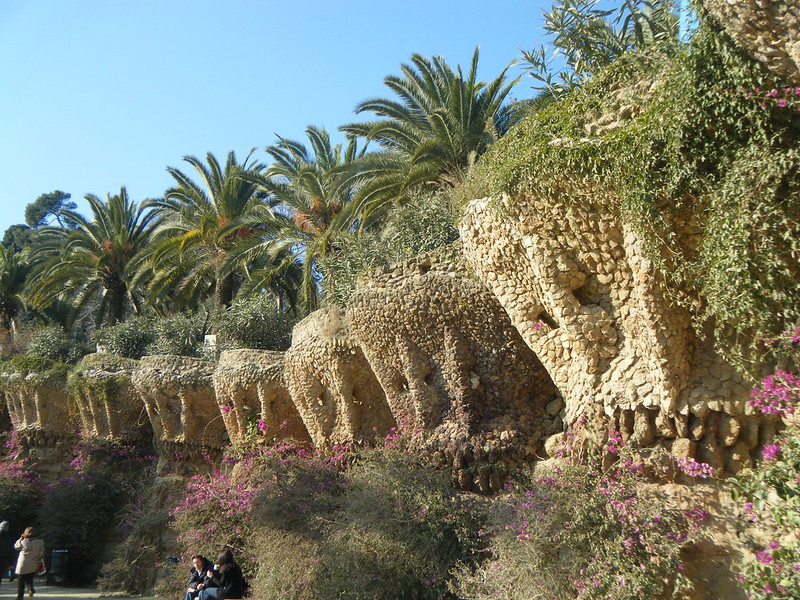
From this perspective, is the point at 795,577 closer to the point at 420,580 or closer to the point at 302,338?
the point at 420,580

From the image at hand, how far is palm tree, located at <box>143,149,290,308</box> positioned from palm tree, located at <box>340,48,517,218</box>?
14.1 ft

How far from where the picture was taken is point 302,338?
40.1 feet

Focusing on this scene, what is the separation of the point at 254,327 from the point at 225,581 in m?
7.56

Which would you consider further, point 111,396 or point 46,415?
point 46,415

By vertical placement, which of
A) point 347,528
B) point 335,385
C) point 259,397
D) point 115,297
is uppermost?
point 115,297

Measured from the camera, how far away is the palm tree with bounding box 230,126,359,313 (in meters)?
15.0

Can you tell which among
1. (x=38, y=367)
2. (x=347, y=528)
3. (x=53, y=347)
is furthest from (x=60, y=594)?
(x=53, y=347)

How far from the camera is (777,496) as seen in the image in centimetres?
580

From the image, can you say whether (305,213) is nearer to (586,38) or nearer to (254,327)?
(254,327)

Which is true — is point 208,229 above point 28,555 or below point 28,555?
above

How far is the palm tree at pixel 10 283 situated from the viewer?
2620 centimetres

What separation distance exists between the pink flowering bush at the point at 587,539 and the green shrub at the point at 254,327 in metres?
8.89

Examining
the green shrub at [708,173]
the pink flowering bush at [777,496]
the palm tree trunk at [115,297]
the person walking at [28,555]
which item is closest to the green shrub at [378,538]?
the pink flowering bush at [777,496]

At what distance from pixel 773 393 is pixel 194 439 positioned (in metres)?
12.6
